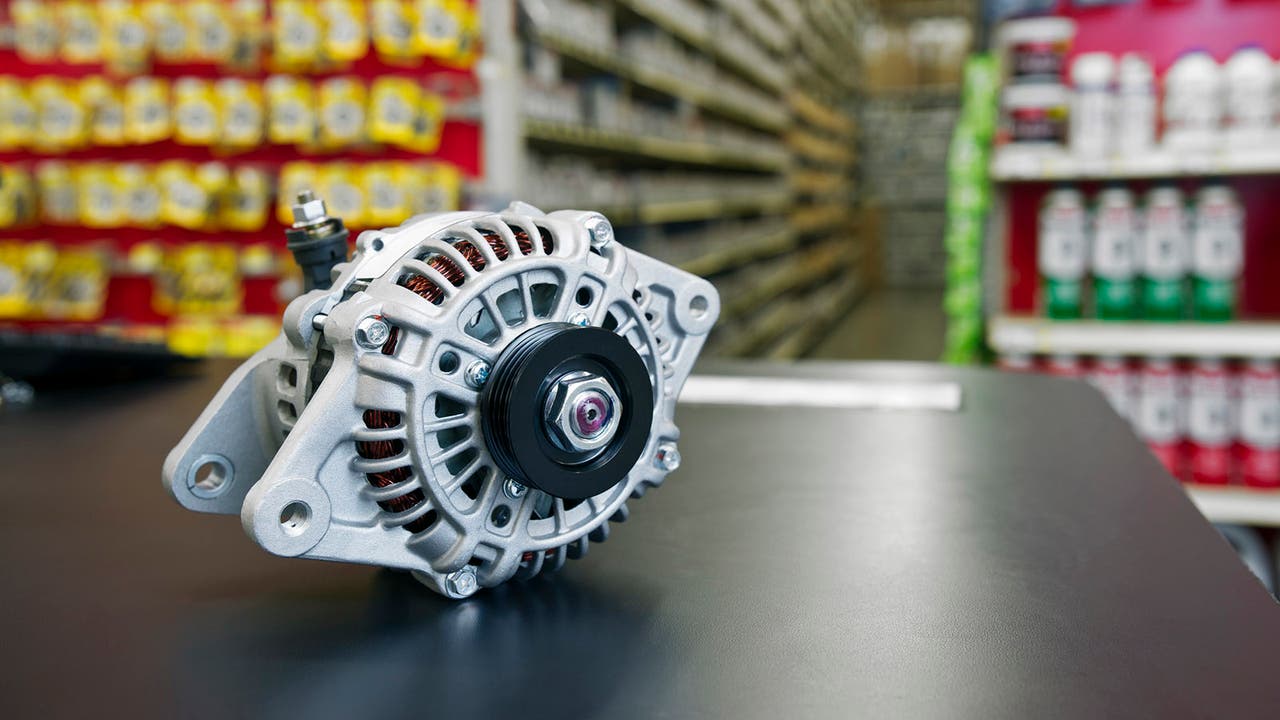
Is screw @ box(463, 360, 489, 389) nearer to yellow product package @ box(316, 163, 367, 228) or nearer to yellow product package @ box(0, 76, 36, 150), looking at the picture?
yellow product package @ box(316, 163, 367, 228)

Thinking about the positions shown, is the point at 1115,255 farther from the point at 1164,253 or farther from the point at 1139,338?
the point at 1139,338

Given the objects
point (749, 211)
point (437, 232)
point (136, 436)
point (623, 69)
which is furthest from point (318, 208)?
point (749, 211)

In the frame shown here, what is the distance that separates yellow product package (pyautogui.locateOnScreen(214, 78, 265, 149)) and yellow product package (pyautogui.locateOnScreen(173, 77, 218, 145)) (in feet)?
0.17

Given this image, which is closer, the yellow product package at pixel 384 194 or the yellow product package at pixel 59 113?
the yellow product package at pixel 384 194

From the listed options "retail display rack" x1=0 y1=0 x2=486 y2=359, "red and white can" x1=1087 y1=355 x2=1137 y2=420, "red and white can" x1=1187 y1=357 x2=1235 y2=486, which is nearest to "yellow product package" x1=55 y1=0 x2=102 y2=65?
"retail display rack" x1=0 y1=0 x2=486 y2=359

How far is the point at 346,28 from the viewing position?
3293 mm

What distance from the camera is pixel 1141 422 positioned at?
2588 mm

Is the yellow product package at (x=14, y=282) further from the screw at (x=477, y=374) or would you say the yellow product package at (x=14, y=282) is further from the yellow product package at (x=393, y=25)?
the screw at (x=477, y=374)

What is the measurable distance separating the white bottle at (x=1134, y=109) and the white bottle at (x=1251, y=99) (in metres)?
0.18

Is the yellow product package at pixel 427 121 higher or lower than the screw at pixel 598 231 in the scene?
higher

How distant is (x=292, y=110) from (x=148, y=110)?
60 centimetres

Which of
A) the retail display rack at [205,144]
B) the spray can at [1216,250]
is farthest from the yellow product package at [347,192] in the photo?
the spray can at [1216,250]

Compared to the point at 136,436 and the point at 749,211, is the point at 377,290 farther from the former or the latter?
the point at 749,211

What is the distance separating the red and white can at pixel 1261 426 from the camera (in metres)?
2.48
